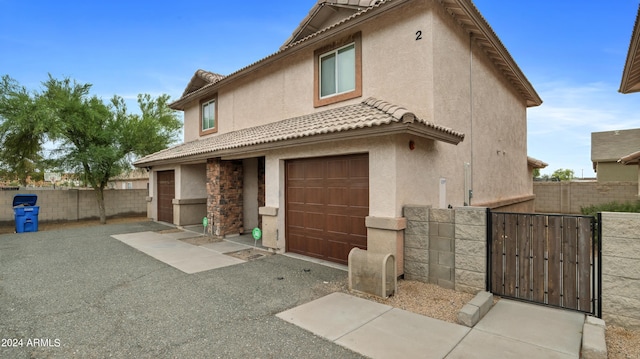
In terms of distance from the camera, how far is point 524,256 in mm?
5168

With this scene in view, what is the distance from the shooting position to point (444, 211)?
594 cm

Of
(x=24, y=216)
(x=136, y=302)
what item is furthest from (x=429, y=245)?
(x=24, y=216)

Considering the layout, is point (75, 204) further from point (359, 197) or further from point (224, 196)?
point (359, 197)

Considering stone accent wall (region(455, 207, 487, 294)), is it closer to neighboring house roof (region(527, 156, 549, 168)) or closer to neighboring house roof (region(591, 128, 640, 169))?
neighboring house roof (region(527, 156, 549, 168))

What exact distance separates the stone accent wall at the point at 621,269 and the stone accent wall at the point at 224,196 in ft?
33.9

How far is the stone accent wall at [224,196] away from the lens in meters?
11.2

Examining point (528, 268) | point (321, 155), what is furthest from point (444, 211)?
point (321, 155)

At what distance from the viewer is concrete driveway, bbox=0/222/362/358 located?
3.76 meters

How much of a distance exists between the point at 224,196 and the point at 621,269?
10510 mm

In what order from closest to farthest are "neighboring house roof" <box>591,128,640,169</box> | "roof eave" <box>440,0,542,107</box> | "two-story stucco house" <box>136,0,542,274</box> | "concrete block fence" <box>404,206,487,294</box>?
"concrete block fence" <box>404,206,487,294</box>
"two-story stucco house" <box>136,0,542,274</box>
"roof eave" <box>440,0,542,107</box>
"neighboring house roof" <box>591,128,640,169</box>

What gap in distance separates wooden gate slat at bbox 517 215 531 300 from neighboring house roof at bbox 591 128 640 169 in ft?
87.0

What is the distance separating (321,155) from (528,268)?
4.83 metres

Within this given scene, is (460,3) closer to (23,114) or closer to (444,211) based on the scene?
(444,211)

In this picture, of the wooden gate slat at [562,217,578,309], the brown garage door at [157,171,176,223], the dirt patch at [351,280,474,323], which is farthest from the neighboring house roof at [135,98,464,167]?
the brown garage door at [157,171,176,223]
